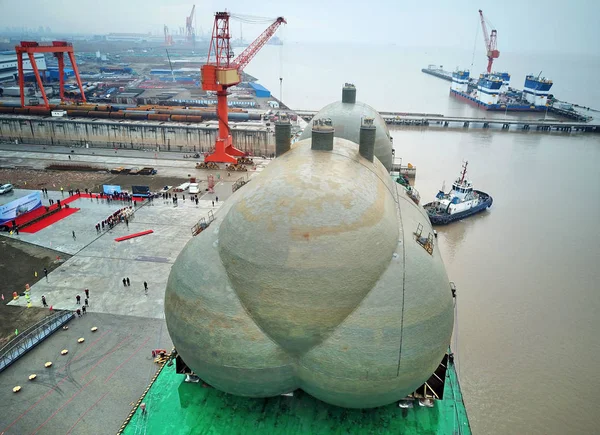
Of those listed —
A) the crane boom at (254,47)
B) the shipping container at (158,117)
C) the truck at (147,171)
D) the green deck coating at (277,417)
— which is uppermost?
the crane boom at (254,47)

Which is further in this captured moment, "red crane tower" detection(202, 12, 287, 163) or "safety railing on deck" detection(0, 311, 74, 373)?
"red crane tower" detection(202, 12, 287, 163)

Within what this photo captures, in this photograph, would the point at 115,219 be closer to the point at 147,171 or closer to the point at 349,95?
the point at 147,171

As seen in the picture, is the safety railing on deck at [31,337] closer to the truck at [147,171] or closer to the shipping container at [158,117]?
the truck at [147,171]

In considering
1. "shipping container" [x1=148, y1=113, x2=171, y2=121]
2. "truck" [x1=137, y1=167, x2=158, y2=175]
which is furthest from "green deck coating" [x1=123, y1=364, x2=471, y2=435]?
"shipping container" [x1=148, y1=113, x2=171, y2=121]

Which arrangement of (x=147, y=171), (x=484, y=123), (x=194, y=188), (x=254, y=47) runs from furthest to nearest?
(x=484, y=123)
(x=254, y=47)
(x=147, y=171)
(x=194, y=188)

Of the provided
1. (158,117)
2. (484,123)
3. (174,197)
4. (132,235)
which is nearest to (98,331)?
(132,235)

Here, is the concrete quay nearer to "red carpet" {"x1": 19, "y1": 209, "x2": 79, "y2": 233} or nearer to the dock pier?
"red carpet" {"x1": 19, "y1": 209, "x2": 79, "y2": 233}


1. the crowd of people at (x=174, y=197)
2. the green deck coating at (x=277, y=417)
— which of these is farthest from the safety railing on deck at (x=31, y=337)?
Answer: the crowd of people at (x=174, y=197)
